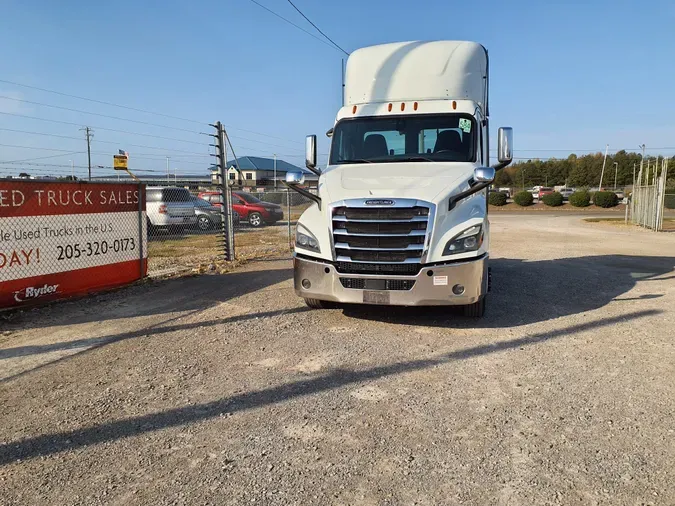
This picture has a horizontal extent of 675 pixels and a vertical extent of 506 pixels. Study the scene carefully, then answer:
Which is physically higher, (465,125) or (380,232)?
(465,125)

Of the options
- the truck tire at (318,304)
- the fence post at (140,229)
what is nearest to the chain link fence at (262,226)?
the fence post at (140,229)

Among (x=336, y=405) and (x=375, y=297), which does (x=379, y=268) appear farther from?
(x=336, y=405)

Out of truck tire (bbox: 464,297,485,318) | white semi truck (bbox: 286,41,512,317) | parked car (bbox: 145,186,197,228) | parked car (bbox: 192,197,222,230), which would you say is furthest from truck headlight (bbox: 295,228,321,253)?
parked car (bbox: 192,197,222,230)

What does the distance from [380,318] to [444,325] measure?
797 millimetres

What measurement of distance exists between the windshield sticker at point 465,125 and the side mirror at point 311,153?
213cm

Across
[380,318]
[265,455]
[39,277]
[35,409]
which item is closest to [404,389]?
[265,455]

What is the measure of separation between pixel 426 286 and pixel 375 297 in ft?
1.87

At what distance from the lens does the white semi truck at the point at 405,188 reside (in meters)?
5.46

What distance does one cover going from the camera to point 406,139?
6.89 metres

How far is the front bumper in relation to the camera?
17.8 feet

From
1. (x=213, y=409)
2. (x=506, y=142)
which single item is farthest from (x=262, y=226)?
(x=213, y=409)

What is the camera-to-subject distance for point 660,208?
69.1ft

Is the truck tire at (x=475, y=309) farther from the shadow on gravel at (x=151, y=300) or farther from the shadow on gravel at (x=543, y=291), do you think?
the shadow on gravel at (x=151, y=300)

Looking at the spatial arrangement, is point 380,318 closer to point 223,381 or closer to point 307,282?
point 307,282
